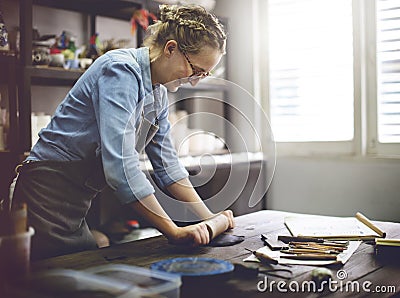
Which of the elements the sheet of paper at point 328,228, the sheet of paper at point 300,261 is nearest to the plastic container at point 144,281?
the sheet of paper at point 300,261

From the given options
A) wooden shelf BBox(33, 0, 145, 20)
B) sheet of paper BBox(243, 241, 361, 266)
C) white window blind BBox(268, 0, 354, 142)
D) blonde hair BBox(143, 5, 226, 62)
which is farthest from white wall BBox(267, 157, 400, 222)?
blonde hair BBox(143, 5, 226, 62)

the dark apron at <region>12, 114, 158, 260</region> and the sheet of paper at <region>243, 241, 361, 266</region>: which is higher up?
the dark apron at <region>12, 114, 158, 260</region>

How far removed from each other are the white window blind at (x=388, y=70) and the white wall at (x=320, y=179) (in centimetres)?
21

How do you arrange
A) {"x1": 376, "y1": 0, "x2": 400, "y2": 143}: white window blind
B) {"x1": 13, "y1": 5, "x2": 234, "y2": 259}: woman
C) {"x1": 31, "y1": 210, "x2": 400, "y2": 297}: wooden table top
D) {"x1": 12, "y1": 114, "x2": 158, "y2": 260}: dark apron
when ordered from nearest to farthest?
{"x1": 31, "y1": 210, "x2": 400, "y2": 297}: wooden table top
{"x1": 13, "y1": 5, "x2": 234, "y2": 259}: woman
{"x1": 12, "y1": 114, "x2": 158, "y2": 260}: dark apron
{"x1": 376, "y1": 0, "x2": 400, "y2": 143}: white window blind

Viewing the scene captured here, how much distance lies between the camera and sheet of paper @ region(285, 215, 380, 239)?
160 centimetres

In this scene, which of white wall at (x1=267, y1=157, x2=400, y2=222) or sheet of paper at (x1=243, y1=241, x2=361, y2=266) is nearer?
sheet of paper at (x1=243, y1=241, x2=361, y2=266)

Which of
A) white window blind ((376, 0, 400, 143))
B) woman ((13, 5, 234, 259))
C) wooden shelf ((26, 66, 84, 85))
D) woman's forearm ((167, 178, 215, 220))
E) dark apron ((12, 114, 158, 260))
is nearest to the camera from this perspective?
woman ((13, 5, 234, 259))

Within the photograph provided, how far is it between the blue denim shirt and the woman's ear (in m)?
0.06

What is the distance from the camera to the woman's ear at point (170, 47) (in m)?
1.57

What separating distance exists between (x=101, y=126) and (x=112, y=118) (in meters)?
0.04

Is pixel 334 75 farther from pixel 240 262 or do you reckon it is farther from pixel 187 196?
pixel 240 262

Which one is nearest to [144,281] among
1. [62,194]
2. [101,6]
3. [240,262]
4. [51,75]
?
[240,262]

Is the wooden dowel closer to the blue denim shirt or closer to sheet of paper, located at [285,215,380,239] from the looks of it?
sheet of paper, located at [285,215,380,239]

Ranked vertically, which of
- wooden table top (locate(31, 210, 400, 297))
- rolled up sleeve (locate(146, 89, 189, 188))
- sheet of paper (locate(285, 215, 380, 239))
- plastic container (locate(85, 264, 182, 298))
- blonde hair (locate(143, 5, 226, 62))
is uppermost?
blonde hair (locate(143, 5, 226, 62))
